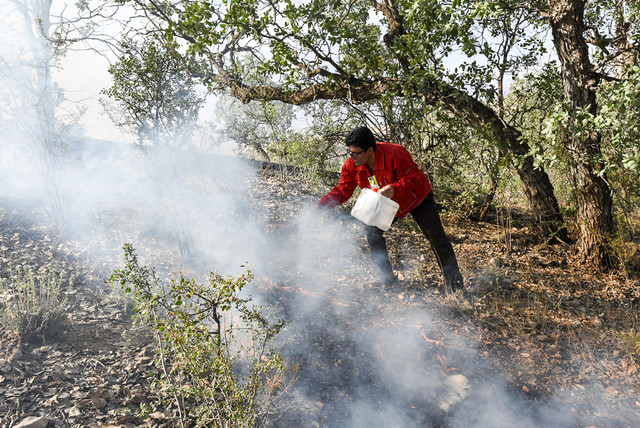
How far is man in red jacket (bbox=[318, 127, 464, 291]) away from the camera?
10.2 ft

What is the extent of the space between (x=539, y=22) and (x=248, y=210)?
4836 mm

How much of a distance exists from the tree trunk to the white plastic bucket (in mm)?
2183

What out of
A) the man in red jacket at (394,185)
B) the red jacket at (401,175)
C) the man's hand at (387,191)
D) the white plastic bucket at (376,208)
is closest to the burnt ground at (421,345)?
the man in red jacket at (394,185)

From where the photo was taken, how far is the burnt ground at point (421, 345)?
227 centimetres

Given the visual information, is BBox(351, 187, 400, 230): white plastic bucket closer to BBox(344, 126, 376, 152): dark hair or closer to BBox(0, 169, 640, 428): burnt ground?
BBox(344, 126, 376, 152): dark hair

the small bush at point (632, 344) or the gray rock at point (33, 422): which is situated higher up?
the small bush at point (632, 344)

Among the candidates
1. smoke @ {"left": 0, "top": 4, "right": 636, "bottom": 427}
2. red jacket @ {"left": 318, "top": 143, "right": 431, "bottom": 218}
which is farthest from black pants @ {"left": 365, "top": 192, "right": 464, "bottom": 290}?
smoke @ {"left": 0, "top": 4, "right": 636, "bottom": 427}

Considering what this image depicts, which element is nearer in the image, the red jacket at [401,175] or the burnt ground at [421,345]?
the burnt ground at [421,345]

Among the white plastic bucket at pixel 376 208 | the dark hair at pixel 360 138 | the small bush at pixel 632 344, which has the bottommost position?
the small bush at pixel 632 344

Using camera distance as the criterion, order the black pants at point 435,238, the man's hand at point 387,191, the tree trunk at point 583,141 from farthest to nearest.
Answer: the tree trunk at point 583,141 < the black pants at point 435,238 < the man's hand at point 387,191

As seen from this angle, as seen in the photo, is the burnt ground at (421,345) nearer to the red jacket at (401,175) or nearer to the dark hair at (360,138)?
the red jacket at (401,175)

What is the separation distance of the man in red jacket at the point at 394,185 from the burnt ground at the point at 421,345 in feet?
1.51

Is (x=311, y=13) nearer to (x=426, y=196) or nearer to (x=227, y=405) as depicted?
(x=426, y=196)

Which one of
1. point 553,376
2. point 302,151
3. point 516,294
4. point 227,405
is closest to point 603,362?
point 553,376
